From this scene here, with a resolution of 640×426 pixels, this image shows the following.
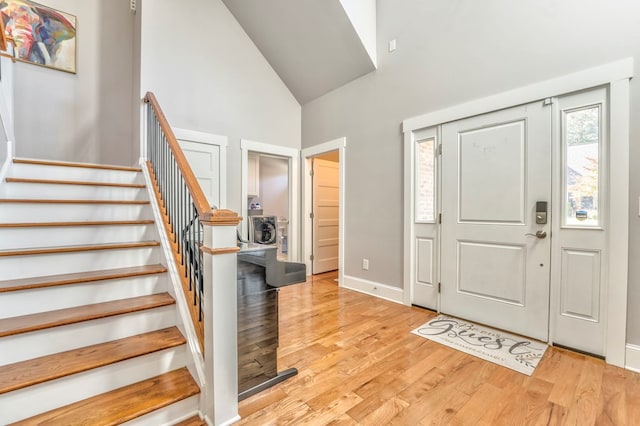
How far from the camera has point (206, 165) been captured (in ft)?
12.2

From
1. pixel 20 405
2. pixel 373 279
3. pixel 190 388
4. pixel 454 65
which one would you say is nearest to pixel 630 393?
pixel 373 279

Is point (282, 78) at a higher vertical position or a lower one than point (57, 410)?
higher

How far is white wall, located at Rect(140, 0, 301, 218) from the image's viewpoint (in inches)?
133

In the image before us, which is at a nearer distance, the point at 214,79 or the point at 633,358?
the point at 633,358

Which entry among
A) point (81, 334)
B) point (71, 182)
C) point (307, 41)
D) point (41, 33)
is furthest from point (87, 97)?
point (81, 334)

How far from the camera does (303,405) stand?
5.23 feet

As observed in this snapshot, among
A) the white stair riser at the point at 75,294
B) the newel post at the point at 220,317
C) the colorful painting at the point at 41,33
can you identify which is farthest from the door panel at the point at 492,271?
the colorful painting at the point at 41,33

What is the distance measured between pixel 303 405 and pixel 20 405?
1.30 metres

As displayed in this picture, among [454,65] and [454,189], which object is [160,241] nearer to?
[454,189]

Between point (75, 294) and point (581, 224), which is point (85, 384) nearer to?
point (75, 294)

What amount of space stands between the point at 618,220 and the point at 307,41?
148 inches

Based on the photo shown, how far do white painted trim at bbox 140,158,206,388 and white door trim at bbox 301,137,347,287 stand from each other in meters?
2.37

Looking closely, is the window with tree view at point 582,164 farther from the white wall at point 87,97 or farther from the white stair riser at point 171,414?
the white wall at point 87,97

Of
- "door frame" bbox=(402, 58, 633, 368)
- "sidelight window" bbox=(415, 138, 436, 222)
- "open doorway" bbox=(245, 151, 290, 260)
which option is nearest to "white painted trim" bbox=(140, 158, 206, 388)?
"open doorway" bbox=(245, 151, 290, 260)
